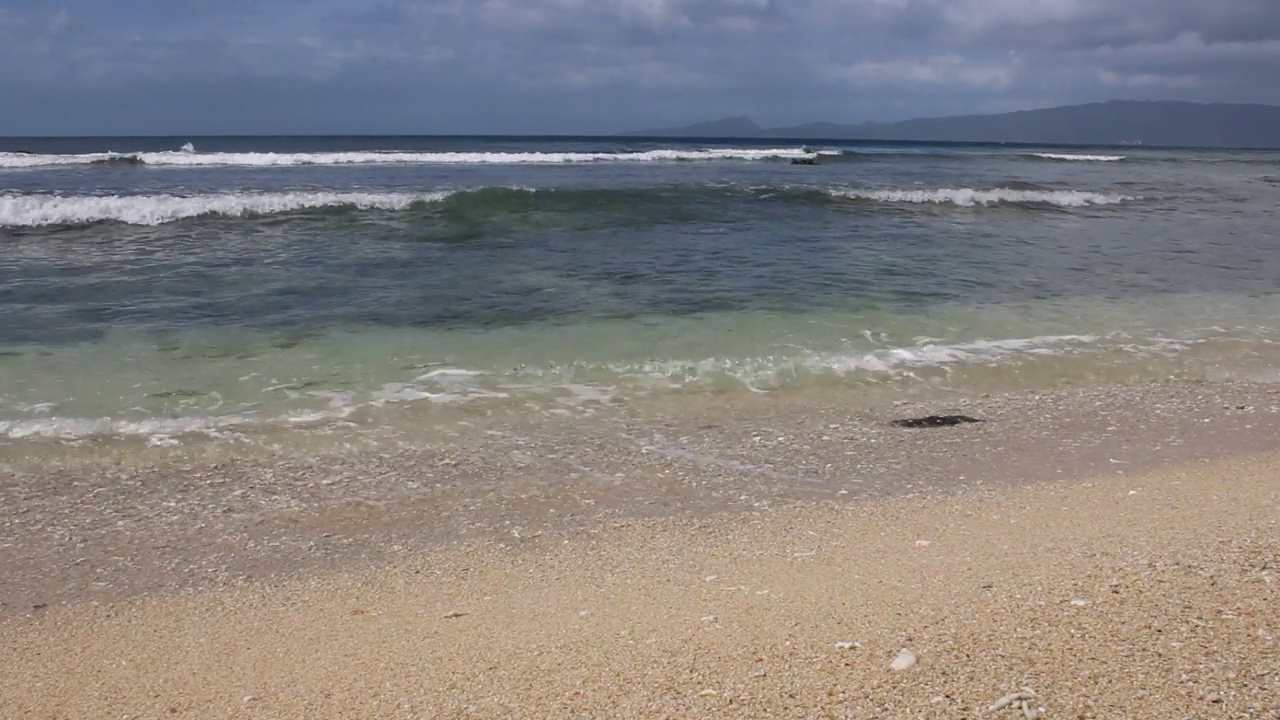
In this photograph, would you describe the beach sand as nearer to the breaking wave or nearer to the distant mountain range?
the breaking wave

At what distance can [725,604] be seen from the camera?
386cm

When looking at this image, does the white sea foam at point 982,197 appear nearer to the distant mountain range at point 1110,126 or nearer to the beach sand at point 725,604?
the beach sand at point 725,604

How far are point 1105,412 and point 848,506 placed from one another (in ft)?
10.0

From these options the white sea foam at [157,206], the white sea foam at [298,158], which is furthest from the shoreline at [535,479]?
the white sea foam at [298,158]

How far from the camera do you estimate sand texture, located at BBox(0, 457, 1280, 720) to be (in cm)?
310

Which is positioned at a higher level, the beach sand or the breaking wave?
the breaking wave

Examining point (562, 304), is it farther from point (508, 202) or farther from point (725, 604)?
point (508, 202)

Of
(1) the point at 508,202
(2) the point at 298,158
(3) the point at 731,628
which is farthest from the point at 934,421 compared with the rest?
(2) the point at 298,158

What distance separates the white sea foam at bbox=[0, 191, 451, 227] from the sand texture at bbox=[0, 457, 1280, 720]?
16.0 m

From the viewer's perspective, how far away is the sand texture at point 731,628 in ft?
10.2

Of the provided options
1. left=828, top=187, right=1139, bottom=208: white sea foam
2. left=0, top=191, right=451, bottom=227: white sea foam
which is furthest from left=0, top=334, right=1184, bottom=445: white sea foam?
left=828, top=187, right=1139, bottom=208: white sea foam

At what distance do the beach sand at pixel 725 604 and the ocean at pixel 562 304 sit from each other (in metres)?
1.68

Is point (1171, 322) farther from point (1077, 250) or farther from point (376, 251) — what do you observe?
point (376, 251)

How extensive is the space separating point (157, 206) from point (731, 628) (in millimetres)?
18258
